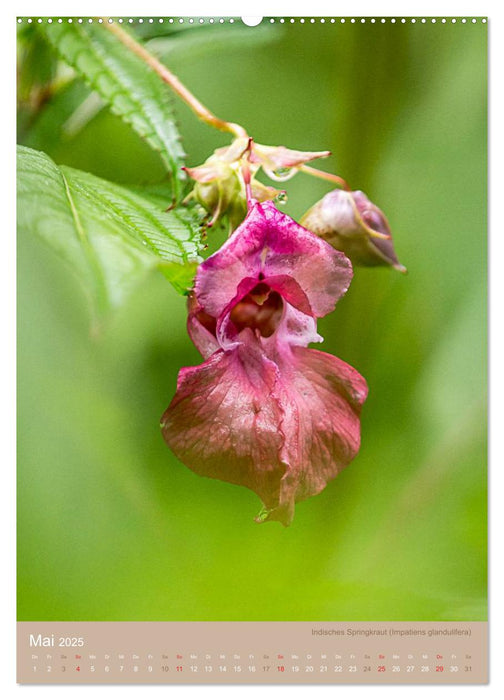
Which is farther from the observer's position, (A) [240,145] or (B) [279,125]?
(B) [279,125]

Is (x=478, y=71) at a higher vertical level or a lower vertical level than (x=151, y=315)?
higher

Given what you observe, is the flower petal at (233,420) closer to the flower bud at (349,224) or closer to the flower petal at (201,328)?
the flower petal at (201,328)

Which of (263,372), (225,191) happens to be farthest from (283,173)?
(263,372)

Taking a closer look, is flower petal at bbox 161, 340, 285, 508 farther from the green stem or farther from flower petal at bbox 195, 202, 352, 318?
the green stem

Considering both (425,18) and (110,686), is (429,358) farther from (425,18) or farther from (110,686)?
(110,686)

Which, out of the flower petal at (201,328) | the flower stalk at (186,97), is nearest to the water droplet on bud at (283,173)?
the flower stalk at (186,97)

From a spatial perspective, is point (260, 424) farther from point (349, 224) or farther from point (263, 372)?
point (349, 224)

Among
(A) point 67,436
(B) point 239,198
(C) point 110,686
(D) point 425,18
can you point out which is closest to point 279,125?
(D) point 425,18
